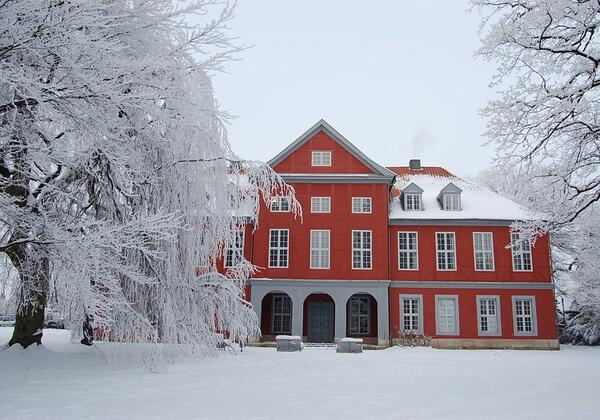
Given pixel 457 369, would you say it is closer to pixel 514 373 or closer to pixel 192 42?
pixel 514 373

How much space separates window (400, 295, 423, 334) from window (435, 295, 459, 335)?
0.86 m

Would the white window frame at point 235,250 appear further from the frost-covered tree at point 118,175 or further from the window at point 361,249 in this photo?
the window at point 361,249

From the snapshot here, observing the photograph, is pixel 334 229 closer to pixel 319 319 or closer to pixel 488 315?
pixel 319 319

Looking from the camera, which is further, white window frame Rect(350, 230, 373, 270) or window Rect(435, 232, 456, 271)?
window Rect(435, 232, 456, 271)

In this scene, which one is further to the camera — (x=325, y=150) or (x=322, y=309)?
(x=322, y=309)

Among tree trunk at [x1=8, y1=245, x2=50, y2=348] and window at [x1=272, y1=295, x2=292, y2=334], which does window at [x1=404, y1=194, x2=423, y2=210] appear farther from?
tree trunk at [x1=8, y1=245, x2=50, y2=348]

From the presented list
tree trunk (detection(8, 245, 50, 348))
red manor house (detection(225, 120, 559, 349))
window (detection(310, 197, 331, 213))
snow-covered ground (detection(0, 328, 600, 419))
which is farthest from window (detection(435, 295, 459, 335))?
tree trunk (detection(8, 245, 50, 348))

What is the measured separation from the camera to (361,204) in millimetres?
27203

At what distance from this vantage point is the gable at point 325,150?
27.4 m

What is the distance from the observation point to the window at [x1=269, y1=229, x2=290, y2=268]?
1054 inches

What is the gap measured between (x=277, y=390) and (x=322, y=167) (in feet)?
61.8

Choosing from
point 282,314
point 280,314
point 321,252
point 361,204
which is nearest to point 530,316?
point 361,204

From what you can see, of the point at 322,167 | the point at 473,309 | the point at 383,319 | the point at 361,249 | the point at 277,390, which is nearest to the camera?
the point at 277,390

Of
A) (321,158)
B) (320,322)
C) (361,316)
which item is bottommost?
(320,322)
